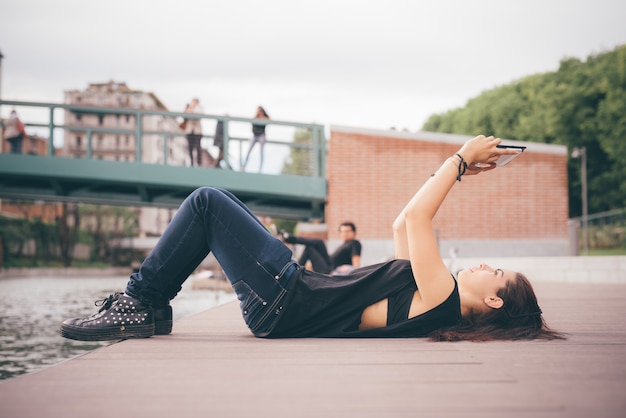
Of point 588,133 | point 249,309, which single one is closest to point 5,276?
point 588,133

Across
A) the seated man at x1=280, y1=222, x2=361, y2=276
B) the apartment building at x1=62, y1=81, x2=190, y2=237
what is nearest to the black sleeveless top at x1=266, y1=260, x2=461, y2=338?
the seated man at x1=280, y1=222, x2=361, y2=276

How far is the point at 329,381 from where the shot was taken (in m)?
2.09

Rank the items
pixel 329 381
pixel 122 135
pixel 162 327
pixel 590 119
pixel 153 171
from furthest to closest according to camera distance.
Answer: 1. pixel 122 135
2. pixel 590 119
3. pixel 153 171
4. pixel 162 327
5. pixel 329 381

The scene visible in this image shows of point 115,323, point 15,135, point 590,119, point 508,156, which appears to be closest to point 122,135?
point 590,119

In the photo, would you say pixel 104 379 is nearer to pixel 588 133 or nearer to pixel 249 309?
pixel 249 309

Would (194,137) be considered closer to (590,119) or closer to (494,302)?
(494,302)

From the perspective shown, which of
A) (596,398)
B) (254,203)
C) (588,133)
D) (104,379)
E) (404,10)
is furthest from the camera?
(588,133)

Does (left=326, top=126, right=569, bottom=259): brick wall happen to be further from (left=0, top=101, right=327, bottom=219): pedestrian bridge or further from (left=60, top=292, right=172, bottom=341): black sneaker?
(left=60, top=292, right=172, bottom=341): black sneaker

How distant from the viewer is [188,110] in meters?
16.8

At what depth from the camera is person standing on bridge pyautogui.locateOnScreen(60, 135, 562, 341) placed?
3102mm

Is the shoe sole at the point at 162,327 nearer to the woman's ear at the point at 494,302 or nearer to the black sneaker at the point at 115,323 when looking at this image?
the black sneaker at the point at 115,323

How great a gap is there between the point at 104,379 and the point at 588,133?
38.8 metres

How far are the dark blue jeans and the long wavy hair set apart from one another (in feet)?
2.76

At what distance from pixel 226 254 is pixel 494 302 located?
1.35 m
